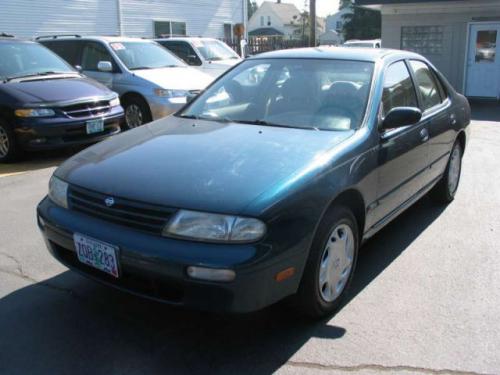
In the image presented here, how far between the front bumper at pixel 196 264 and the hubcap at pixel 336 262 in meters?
0.36

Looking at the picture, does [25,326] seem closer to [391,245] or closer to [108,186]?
[108,186]

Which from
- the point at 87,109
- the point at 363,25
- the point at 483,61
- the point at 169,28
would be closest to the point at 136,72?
the point at 87,109

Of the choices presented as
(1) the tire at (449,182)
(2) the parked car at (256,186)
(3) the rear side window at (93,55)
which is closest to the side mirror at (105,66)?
(3) the rear side window at (93,55)

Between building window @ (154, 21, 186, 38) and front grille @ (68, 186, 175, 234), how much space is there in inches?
760

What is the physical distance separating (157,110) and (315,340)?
6676mm

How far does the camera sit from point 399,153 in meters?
4.03

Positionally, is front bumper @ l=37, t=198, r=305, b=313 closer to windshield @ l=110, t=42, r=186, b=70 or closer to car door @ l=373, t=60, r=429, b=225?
car door @ l=373, t=60, r=429, b=225

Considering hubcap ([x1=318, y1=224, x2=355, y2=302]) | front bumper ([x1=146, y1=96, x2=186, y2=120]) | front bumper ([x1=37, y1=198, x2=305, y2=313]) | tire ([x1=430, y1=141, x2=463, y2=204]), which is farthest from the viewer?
front bumper ([x1=146, y1=96, x2=186, y2=120])

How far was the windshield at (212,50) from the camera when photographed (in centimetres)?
1352

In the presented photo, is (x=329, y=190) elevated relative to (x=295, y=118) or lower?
lower

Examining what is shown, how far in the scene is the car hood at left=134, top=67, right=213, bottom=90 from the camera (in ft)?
30.6

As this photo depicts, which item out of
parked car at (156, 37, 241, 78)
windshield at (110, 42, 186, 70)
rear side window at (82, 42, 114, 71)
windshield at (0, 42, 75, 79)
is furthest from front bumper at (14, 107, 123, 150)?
parked car at (156, 37, 241, 78)

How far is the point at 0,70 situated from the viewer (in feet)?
25.3

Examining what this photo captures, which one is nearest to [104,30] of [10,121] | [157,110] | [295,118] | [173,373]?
[157,110]
